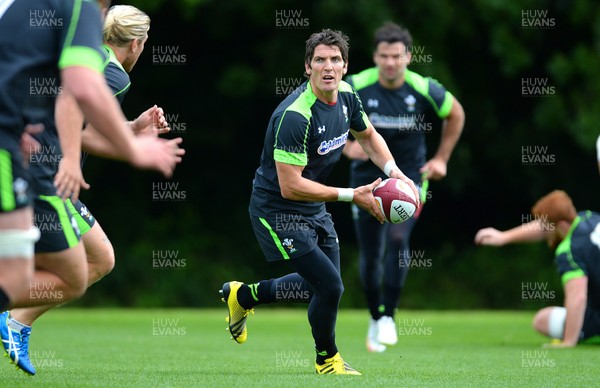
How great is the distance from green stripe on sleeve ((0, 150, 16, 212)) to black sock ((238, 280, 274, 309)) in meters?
2.84

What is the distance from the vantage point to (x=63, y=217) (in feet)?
17.2

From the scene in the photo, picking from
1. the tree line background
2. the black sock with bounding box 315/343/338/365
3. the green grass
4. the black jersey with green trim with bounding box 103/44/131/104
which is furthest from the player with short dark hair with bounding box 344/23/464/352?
the tree line background

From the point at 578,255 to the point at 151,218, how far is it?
11.3 meters

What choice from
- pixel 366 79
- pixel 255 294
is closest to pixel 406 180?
pixel 255 294

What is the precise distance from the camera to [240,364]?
7293 millimetres

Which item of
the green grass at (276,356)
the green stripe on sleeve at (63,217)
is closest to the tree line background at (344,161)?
the green grass at (276,356)

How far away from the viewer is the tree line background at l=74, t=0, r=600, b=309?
55.2 ft

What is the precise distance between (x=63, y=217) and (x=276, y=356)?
3286 mm

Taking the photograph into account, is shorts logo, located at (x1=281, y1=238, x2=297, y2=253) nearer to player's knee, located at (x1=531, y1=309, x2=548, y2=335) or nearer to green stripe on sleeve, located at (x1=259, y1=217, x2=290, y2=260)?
green stripe on sleeve, located at (x1=259, y1=217, x2=290, y2=260)

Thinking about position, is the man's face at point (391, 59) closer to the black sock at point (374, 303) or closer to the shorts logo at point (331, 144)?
the black sock at point (374, 303)

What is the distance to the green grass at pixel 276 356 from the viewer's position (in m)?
6.09

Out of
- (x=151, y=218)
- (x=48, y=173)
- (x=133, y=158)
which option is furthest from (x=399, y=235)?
(x=151, y=218)

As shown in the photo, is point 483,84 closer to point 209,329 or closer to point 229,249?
point 229,249

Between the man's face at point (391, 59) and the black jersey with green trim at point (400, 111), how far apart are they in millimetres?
174
